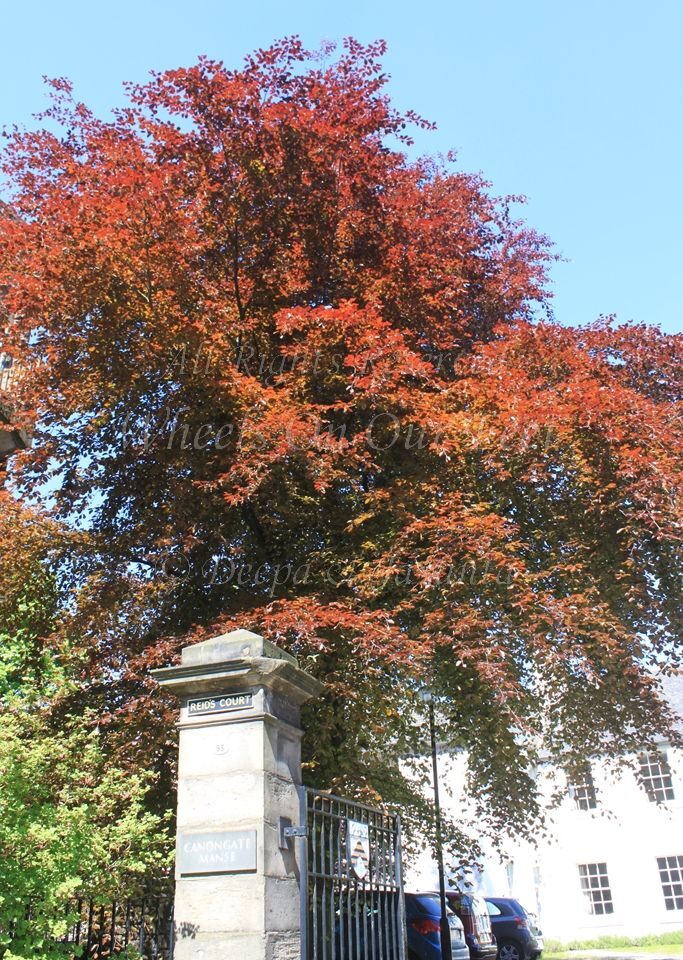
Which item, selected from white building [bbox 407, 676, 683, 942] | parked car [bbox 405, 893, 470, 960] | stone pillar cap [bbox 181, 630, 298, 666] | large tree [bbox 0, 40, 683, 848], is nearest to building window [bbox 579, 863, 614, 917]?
white building [bbox 407, 676, 683, 942]

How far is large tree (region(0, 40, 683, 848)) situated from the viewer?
968 cm

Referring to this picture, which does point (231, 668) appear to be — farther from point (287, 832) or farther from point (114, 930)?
point (114, 930)

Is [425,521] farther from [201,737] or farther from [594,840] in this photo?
[594,840]

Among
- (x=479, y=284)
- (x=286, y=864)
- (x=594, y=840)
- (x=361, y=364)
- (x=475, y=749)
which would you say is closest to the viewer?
(x=286, y=864)

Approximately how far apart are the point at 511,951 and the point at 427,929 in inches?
250

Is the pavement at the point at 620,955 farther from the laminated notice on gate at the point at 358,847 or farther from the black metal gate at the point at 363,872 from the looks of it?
the laminated notice on gate at the point at 358,847

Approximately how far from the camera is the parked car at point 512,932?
62.4 feet

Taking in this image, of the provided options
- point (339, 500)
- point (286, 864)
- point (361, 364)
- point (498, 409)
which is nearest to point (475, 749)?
point (339, 500)

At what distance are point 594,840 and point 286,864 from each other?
2509 centimetres

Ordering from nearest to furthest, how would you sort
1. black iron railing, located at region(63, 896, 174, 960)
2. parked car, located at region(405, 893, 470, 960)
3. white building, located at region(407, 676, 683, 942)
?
black iron railing, located at region(63, 896, 174, 960), parked car, located at region(405, 893, 470, 960), white building, located at region(407, 676, 683, 942)

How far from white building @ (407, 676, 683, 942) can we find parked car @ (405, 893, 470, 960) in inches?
447

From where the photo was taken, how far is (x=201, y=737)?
6.18 meters

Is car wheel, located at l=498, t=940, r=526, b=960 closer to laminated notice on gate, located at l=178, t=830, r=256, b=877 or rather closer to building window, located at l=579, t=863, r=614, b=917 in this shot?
building window, located at l=579, t=863, r=614, b=917

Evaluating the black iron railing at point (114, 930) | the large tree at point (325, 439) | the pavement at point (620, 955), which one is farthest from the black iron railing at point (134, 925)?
the pavement at point (620, 955)
